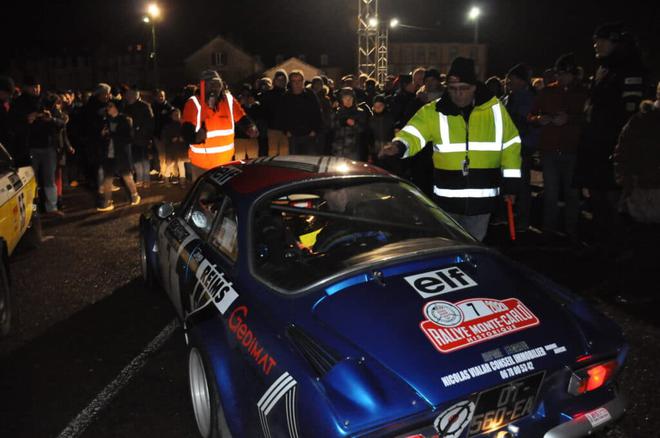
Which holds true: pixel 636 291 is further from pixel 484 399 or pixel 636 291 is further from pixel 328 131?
pixel 328 131

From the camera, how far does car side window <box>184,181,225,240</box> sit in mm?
3629

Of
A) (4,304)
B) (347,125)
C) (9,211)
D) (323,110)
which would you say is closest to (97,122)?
(323,110)

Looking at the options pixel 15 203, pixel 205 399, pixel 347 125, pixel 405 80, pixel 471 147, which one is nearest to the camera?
pixel 205 399

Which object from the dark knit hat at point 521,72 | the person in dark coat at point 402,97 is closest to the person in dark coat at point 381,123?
the person in dark coat at point 402,97

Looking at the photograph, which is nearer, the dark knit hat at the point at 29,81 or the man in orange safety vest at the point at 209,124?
the man in orange safety vest at the point at 209,124

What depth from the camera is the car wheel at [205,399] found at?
103 inches

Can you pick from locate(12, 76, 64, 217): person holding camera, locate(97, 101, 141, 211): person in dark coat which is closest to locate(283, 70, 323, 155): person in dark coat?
locate(97, 101, 141, 211): person in dark coat

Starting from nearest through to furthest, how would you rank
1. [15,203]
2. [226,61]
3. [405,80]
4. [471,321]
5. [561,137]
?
[471,321], [15,203], [561,137], [405,80], [226,61]

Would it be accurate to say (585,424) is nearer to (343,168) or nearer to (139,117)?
(343,168)

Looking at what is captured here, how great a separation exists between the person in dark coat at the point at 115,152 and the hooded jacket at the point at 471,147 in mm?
6189

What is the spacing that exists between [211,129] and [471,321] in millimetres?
4824

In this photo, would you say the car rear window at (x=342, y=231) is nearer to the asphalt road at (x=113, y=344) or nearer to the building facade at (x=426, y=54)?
the asphalt road at (x=113, y=344)

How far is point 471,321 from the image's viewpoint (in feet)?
7.80

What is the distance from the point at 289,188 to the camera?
326 cm
